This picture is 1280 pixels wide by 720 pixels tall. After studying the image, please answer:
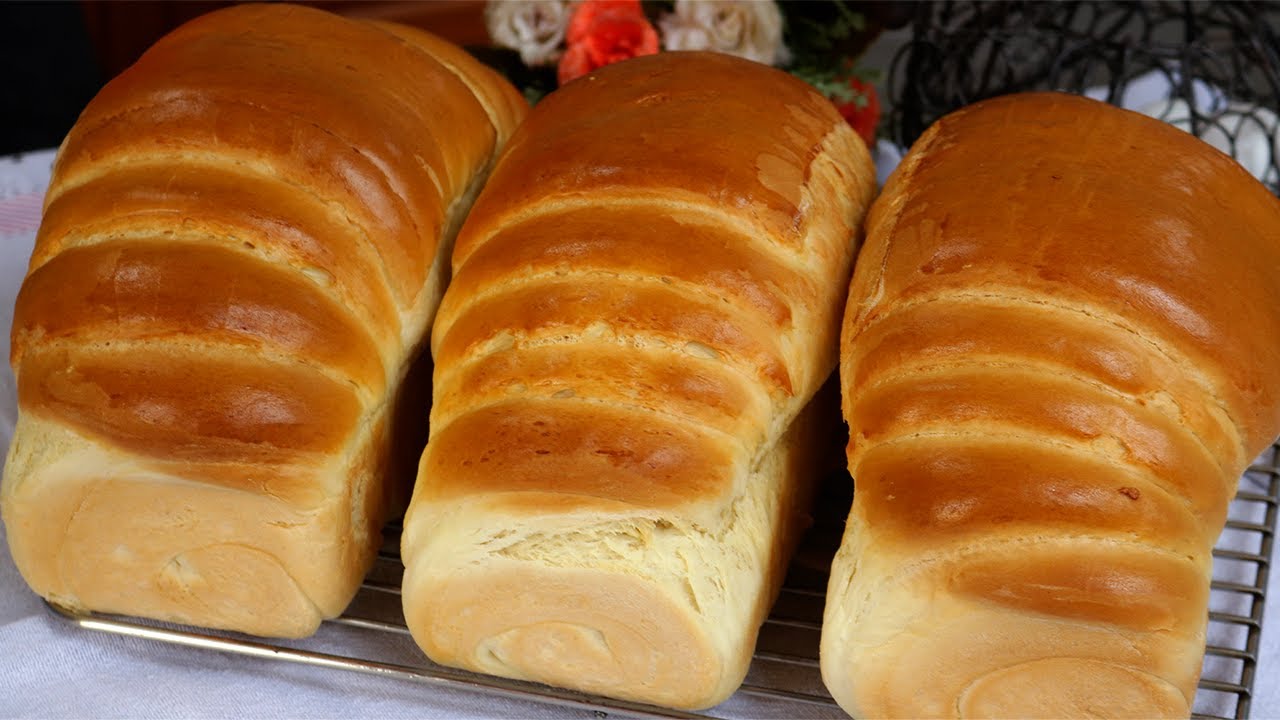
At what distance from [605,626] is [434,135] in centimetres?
79

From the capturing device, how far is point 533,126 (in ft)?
6.12

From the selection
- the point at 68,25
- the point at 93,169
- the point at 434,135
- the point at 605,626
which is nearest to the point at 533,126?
the point at 434,135

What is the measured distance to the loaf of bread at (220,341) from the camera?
153 cm

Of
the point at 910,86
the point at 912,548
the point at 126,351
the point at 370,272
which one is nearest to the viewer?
the point at 912,548

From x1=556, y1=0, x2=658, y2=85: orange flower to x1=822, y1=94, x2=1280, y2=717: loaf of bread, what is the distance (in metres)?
1.19

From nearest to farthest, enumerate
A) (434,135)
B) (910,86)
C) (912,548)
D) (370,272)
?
(912,548), (370,272), (434,135), (910,86)

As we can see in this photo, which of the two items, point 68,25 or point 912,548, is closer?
point 912,548

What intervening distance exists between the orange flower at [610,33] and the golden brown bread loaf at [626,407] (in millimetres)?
978

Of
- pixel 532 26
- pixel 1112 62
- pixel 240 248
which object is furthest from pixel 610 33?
pixel 240 248

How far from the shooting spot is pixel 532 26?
9.36 feet

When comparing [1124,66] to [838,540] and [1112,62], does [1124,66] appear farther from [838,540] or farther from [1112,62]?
[838,540]

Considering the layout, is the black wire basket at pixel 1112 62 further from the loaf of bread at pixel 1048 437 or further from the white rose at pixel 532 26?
the loaf of bread at pixel 1048 437

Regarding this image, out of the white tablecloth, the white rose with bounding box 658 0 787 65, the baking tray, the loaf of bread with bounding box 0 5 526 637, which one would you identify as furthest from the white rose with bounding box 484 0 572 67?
the white tablecloth

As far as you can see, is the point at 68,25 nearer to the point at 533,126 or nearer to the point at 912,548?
the point at 533,126
